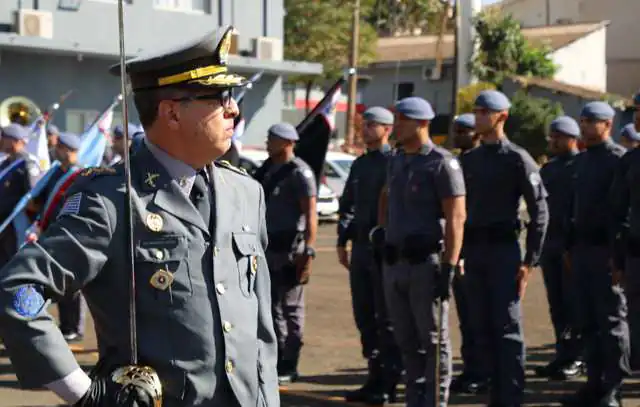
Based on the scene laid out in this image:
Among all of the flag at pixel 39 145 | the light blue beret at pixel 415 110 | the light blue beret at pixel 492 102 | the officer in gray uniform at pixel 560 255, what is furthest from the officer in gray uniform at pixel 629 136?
the flag at pixel 39 145

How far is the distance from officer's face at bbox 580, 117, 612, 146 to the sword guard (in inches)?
238

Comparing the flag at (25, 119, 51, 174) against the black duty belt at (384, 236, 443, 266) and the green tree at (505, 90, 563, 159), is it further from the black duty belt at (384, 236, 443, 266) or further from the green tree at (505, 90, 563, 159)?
the green tree at (505, 90, 563, 159)

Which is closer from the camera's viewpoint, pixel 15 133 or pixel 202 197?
pixel 202 197

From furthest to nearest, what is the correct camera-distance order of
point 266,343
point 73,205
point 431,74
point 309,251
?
1. point 431,74
2. point 309,251
3. point 266,343
4. point 73,205

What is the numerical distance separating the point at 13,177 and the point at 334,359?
3.39m

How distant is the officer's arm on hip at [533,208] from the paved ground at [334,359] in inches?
50.2

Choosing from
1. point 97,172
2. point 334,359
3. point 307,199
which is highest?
point 97,172

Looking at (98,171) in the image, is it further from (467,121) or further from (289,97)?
(289,97)

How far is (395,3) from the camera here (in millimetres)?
50156

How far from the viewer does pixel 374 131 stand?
9.46 meters

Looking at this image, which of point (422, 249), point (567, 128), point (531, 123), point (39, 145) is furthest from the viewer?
point (531, 123)

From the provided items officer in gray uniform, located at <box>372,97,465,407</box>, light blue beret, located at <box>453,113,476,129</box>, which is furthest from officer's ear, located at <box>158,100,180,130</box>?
light blue beret, located at <box>453,113,476,129</box>

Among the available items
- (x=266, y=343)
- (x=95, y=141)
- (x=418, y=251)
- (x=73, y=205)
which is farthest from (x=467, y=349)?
(x=73, y=205)

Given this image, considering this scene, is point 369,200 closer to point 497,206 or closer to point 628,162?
point 497,206
